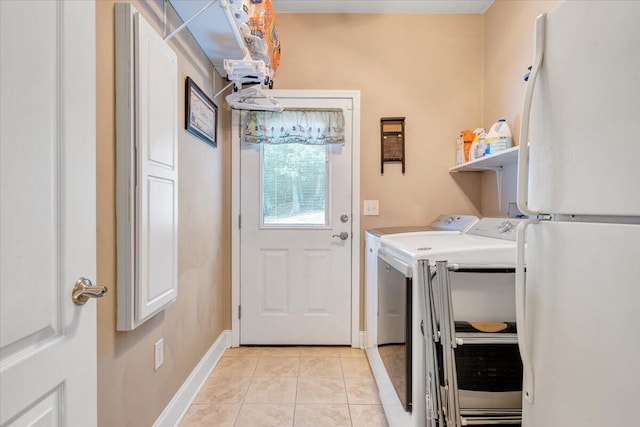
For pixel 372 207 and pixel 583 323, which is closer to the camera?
pixel 583 323

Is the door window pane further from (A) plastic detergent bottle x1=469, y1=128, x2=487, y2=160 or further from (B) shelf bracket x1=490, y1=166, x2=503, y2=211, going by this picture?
(B) shelf bracket x1=490, y1=166, x2=503, y2=211

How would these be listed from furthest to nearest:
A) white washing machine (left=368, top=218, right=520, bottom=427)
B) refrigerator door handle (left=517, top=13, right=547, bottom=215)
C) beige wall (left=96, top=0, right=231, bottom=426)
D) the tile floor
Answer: the tile floor
white washing machine (left=368, top=218, right=520, bottom=427)
beige wall (left=96, top=0, right=231, bottom=426)
refrigerator door handle (left=517, top=13, right=547, bottom=215)

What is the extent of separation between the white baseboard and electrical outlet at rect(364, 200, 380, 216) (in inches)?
59.0

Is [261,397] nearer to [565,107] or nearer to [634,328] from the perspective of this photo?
[634,328]

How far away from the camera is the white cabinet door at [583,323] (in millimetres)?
597

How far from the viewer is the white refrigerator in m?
0.60

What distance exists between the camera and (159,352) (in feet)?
5.06

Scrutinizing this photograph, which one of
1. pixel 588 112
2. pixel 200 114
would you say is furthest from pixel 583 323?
pixel 200 114

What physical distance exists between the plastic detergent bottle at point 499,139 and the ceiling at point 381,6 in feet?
3.59

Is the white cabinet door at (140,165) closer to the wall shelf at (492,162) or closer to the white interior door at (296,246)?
the white interior door at (296,246)

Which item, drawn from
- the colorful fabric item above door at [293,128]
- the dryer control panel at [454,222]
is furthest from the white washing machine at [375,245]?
the colorful fabric item above door at [293,128]

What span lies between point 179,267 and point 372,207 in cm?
153

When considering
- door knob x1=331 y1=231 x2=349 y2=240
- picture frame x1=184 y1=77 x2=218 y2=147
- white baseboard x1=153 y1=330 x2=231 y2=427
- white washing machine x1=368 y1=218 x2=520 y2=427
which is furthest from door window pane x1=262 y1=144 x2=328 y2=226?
white washing machine x1=368 y1=218 x2=520 y2=427

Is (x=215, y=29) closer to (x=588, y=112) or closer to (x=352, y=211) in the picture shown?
(x=352, y=211)
